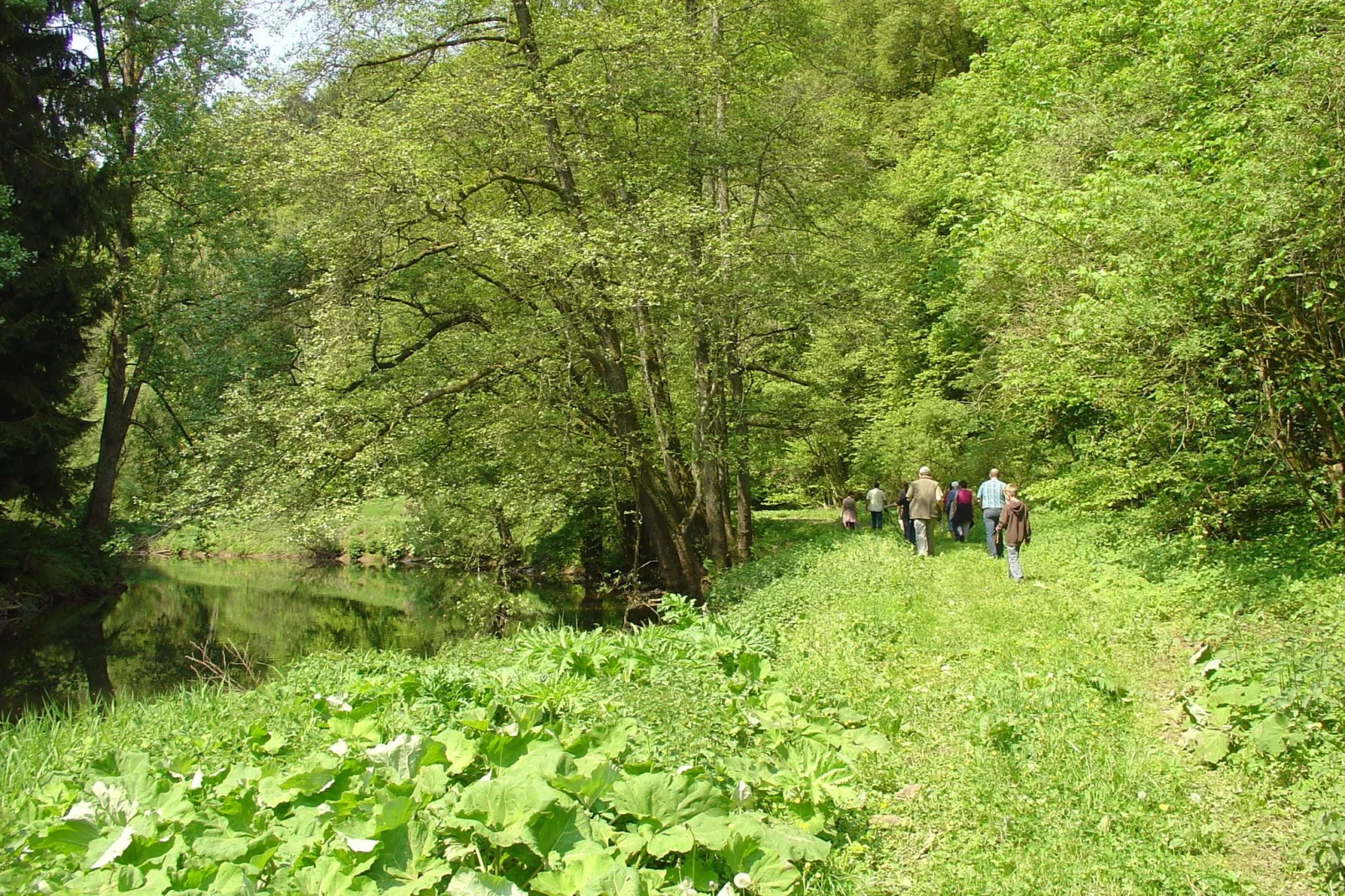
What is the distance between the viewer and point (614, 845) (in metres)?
3.70

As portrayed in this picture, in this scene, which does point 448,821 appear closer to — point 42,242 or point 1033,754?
point 1033,754

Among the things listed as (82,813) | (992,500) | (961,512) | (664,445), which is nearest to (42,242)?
(664,445)

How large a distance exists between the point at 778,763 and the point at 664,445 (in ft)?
37.0

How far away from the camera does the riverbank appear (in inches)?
142

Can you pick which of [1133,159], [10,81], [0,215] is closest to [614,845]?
[1133,159]

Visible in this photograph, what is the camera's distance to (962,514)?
55.7 feet

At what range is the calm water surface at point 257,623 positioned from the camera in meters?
14.7

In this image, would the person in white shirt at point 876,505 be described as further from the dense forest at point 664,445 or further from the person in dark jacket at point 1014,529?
the person in dark jacket at point 1014,529

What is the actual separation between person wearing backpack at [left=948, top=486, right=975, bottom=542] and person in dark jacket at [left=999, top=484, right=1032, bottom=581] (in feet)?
15.7

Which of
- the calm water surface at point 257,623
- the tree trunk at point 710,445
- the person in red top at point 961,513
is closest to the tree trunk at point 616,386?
the tree trunk at point 710,445

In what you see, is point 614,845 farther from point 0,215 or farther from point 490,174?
point 0,215

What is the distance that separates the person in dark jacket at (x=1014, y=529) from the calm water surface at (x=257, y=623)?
19.6 feet

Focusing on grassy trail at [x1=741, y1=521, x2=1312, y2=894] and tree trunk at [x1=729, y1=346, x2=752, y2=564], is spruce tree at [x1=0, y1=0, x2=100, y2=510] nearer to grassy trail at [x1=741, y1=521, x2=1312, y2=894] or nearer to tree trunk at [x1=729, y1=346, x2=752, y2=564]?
tree trunk at [x1=729, y1=346, x2=752, y2=564]

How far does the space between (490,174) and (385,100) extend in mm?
2139
